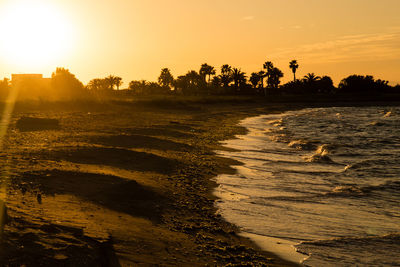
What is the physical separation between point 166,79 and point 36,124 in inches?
4274

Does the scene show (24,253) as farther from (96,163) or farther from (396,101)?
(396,101)

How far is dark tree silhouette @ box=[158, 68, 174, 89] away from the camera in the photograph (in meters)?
130

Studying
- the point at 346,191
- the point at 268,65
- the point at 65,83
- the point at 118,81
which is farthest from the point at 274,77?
the point at 346,191

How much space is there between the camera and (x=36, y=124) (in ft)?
75.7

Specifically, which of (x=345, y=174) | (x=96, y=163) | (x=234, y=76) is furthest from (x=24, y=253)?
(x=234, y=76)

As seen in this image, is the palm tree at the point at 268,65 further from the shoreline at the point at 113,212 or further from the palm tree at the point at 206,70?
the shoreline at the point at 113,212

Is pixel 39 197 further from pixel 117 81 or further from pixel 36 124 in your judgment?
pixel 117 81

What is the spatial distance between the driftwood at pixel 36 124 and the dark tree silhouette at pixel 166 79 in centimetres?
10643

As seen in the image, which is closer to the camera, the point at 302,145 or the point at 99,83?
the point at 302,145

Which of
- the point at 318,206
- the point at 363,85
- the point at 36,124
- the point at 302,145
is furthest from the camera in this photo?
the point at 363,85

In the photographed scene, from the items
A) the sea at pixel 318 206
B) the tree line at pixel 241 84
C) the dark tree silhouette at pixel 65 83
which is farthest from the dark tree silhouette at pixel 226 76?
the sea at pixel 318 206

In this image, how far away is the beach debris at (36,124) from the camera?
21.9 m

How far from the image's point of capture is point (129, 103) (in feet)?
206

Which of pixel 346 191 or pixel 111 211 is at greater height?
pixel 111 211
